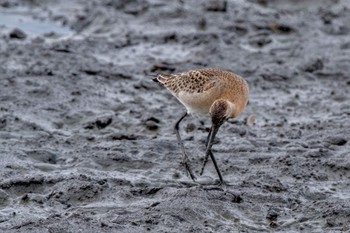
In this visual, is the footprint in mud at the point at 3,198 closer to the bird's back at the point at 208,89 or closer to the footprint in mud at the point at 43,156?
the footprint in mud at the point at 43,156

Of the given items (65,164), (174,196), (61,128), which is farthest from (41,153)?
(174,196)

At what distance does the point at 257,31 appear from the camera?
14930 millimetres

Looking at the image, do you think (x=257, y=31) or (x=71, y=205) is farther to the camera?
(x=257, y=31)

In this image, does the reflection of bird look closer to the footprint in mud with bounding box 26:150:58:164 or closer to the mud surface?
the mud surface

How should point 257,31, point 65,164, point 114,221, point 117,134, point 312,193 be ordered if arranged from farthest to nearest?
1. point 257,31
2. point 117,134
3. point 65,164
4. point 312,193
5. point 114,221

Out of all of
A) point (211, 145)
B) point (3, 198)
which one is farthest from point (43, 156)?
point (211, 145)

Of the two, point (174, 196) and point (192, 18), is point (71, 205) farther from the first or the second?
point (192, 18)

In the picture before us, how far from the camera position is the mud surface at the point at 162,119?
8203mm

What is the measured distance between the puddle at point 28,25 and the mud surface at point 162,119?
0.03 m

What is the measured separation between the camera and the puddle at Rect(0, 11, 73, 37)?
1462cm

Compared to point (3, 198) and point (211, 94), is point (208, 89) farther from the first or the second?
point (3, 198)

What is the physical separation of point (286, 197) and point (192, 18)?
724 centimetres

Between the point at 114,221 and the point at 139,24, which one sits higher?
the point at 114,221

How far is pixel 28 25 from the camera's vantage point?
15016mm
